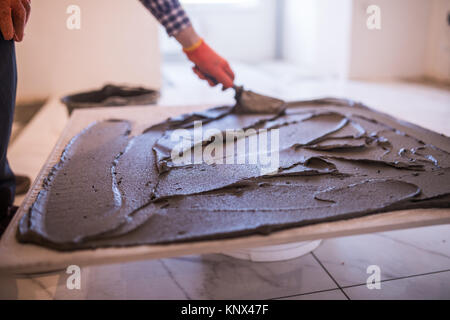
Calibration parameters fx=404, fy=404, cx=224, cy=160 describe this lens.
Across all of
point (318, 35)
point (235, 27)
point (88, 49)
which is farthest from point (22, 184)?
point (235, 27)

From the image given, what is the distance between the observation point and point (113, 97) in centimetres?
229

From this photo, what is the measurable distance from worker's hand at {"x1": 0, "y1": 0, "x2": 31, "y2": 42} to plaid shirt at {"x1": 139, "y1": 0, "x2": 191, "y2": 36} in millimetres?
417

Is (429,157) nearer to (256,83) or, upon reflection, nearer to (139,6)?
(139,6)

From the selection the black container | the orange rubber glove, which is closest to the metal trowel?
the orange rubber glove

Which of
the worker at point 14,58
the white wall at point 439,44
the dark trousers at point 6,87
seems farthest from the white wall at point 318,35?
the dark trousers at point 6,87

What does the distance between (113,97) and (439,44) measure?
2.91 m

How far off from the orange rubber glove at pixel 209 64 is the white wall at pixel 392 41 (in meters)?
2.61

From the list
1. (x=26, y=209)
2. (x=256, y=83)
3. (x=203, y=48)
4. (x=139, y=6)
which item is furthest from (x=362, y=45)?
(x=26, y=209)

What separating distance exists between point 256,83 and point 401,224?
3.09m

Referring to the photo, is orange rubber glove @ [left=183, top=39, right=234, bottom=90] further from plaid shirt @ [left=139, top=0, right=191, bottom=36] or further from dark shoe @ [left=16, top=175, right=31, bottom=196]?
dark shoe @ [left=16, top=175, right=31, bottom=196]

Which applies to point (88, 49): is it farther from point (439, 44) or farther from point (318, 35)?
point (439, 44)

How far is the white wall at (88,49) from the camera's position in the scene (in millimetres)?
2945

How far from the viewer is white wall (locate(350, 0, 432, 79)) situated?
144 inches

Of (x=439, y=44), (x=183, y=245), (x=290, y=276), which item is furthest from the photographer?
(x=439, y=44)
